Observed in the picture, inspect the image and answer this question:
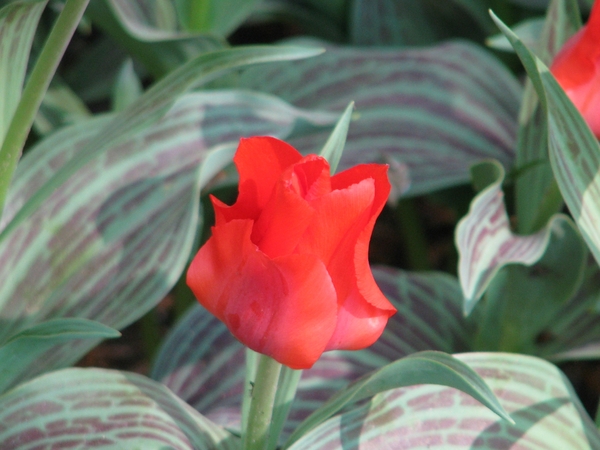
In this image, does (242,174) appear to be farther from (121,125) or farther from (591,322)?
(591,322)

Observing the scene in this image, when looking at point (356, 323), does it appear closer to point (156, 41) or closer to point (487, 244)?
point (487, 244)

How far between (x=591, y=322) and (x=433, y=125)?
282 mm

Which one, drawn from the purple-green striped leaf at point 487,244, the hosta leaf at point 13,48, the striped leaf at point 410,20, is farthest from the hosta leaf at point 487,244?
the striped leaf at point 410,20

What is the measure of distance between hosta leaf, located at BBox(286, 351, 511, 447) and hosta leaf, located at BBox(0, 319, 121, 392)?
148 millimetres

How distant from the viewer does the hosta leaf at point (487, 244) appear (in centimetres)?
49

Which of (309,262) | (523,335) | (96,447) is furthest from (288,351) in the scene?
(523,335)

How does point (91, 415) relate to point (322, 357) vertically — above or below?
above

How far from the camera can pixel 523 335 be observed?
646 mm

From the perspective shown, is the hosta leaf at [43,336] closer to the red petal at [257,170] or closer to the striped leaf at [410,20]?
the red petal at [257,170]

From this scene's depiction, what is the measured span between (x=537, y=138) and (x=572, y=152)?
0.88 ft

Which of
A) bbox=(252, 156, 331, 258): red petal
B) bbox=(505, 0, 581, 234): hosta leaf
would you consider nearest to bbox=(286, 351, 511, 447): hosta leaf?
bbox=(252, 156, 331, 258): red petal

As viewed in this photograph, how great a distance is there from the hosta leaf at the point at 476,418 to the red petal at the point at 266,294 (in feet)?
0.36

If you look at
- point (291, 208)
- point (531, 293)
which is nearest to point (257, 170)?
point (291, 208)

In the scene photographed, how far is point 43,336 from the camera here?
410mm
